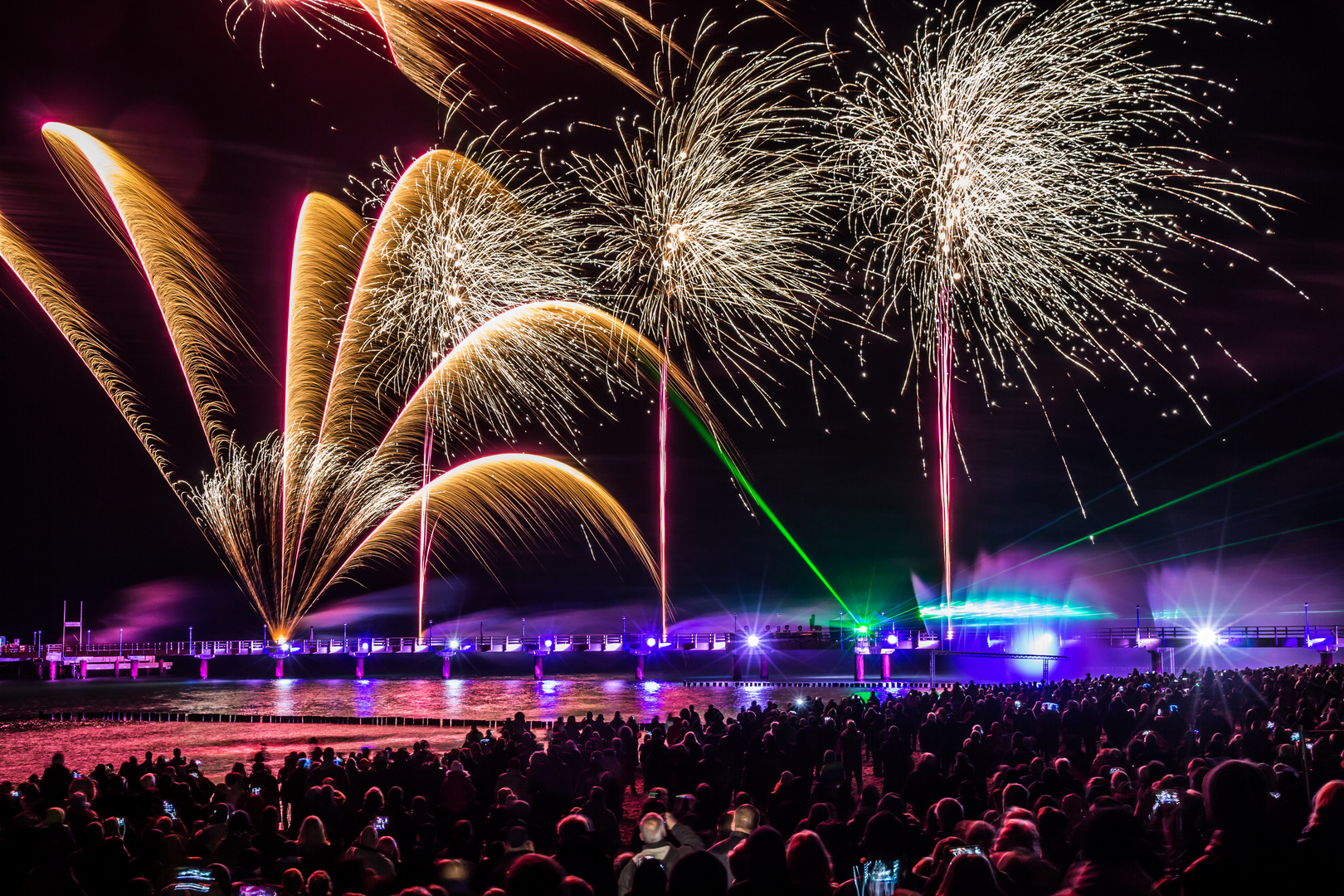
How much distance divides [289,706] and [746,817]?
45035 millimetres

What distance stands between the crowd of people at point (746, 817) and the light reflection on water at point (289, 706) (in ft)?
39.2

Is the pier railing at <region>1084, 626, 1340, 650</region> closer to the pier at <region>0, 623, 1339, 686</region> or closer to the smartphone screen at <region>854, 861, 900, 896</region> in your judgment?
the pier at <region>0, 623, 1339, 686</region>

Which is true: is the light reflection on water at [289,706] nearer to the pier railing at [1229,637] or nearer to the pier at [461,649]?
the pier at [461,649]

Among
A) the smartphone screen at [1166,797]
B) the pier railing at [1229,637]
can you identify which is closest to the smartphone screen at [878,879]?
the smartphone screen at [1166,797]

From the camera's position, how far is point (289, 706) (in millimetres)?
47781

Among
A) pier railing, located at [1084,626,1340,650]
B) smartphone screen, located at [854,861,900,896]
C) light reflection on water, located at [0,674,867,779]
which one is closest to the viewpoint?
smartphone screen, located at [854,861,900,896]

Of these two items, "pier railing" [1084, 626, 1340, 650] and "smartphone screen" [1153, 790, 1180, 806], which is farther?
"pier railing" [1084, 626, 1340, 650]

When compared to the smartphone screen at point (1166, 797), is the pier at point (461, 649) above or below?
below

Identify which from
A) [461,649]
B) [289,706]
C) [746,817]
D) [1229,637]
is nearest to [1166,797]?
[746,817]

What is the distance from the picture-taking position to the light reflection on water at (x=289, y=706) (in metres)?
29.0

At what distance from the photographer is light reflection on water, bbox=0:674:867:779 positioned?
1141 inches

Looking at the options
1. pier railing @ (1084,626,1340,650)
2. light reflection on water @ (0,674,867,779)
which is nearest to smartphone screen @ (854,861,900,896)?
light reflection on water @ (0,674,867,779)

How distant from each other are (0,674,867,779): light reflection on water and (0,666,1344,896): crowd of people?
11941mm

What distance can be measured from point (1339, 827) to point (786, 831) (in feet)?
15.3
